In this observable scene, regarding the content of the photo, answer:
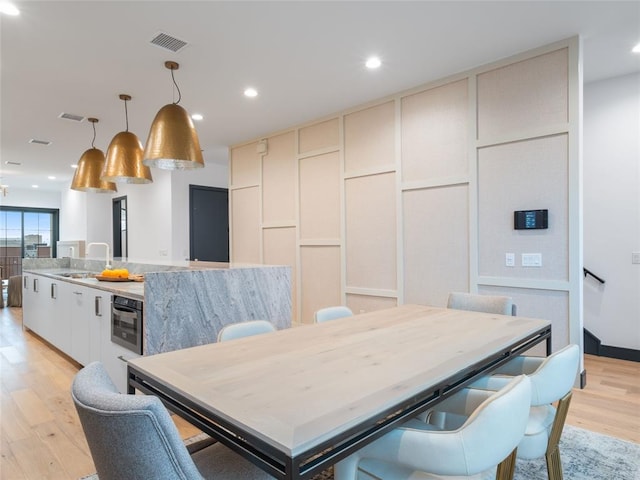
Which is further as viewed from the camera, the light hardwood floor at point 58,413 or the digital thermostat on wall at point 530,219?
the digital thermostat on wall at point 530,219

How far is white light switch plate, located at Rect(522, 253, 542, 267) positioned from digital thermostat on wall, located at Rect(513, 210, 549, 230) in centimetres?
22

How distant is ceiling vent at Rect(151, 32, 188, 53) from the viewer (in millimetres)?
2826

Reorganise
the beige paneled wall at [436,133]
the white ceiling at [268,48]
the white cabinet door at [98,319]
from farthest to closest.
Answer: the beige paneled wall at [436,133]
the white cabinet door at [98,319]
the white ceiling at [268,48]

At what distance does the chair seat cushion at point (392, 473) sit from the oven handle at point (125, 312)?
189 cm

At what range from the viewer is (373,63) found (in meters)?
3.32

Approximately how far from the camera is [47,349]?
443cm

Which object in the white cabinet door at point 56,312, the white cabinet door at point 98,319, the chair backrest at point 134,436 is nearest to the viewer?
the chair backrest at point 134,436

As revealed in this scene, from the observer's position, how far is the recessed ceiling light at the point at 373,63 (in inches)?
128

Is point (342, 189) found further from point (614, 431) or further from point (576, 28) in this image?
point (614, 431)

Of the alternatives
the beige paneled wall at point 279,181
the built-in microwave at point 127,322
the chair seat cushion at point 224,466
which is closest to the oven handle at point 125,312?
the built-in microwave at point 127,322

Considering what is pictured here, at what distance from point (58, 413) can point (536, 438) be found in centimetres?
299

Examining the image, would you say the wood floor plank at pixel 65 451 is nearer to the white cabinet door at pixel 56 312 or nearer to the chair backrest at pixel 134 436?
the white cabinet door at pixel 56 312

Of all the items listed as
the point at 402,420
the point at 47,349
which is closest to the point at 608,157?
the point at 402,420

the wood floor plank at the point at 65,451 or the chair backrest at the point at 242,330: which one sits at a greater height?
the chair backrest at the point at 242,330
